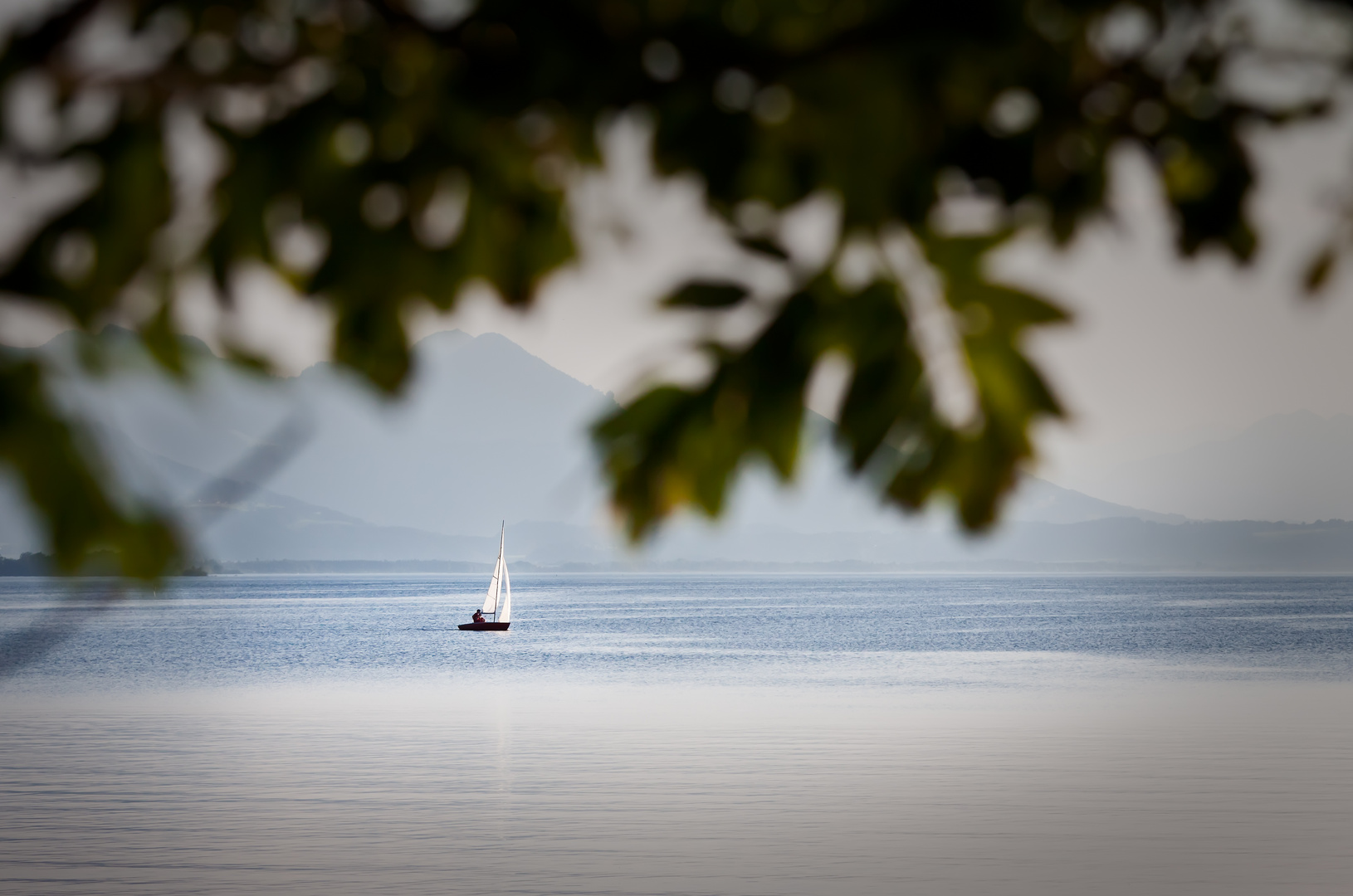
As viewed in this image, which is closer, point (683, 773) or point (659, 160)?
point (659, 160)

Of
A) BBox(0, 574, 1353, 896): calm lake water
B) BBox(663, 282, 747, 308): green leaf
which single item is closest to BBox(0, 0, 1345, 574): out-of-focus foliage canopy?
BBox(663, 282, 747, 308): green leaf

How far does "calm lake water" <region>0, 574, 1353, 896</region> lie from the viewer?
755 inches

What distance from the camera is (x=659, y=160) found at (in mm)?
1882

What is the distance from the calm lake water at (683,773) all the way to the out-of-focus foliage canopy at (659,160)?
2.10 feet

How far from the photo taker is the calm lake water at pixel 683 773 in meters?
19.2

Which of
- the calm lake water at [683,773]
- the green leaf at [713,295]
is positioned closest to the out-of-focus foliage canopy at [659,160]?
the green leaf at [713,295]

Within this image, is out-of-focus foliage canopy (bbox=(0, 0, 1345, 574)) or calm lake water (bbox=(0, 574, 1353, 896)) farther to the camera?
calm lake water (bbox=(0, 574, 1353, 896))

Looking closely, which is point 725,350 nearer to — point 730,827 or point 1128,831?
point 730,827

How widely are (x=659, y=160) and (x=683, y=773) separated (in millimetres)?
25645

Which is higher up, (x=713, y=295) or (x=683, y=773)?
(x=713, y=295)

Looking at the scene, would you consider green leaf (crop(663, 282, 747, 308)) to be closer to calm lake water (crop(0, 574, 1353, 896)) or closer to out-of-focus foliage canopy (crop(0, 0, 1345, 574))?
out-of-focus foliage canopy (crop(0, 0, 1345, 574))

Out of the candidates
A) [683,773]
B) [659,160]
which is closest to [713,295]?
[659,160]

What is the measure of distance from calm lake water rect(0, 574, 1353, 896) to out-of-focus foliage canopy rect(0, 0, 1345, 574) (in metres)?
0.64

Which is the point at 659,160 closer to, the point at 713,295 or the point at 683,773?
the point at 713,295
